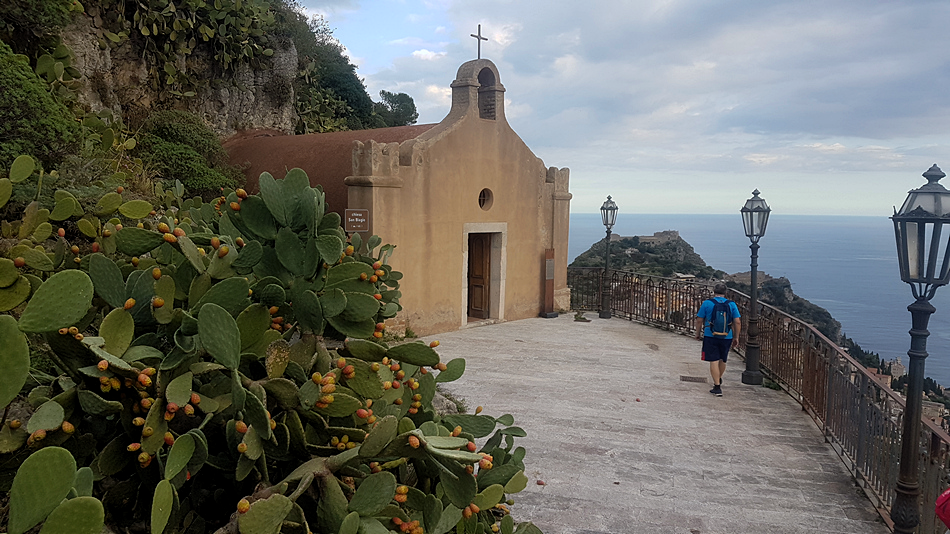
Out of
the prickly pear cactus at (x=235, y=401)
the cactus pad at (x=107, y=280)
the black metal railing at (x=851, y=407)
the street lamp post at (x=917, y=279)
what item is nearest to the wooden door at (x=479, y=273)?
the black metal railing at (x=851, y=407)

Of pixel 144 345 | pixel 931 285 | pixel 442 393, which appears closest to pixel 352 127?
pixel 442 393

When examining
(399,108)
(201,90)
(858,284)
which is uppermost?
(399,108)

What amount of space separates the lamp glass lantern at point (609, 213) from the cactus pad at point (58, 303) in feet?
47.9

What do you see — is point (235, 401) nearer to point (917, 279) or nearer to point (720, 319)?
point (917, 279)

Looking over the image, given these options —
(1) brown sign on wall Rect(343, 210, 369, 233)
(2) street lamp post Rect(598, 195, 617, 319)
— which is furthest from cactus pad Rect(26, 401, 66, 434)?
(2) street lamp post Rect(598, 195, 617, 319)

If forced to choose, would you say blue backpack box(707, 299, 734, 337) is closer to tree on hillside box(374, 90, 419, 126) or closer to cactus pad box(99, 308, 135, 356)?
cactus pad box(99, 308, 135, 356)

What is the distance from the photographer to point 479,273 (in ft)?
48.0

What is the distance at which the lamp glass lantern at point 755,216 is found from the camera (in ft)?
32.4

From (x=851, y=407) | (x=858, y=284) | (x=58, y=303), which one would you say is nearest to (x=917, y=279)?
(x=851, y=407)

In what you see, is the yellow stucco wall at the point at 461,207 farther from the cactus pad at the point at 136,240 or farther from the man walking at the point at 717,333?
the cactus pad at the point at 136,240

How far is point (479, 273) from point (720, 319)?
678 cm

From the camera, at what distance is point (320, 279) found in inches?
89.7

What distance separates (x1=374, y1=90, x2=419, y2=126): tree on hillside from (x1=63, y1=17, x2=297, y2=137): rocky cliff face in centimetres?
710

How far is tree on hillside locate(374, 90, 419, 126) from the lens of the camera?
26.1 metres
